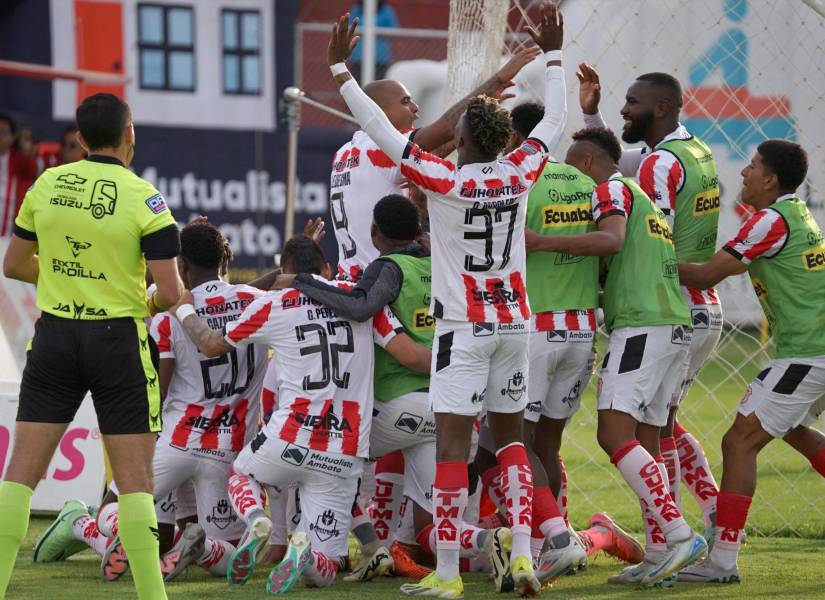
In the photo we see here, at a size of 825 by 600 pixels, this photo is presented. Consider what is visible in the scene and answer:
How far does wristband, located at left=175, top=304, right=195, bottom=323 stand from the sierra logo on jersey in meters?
1.69

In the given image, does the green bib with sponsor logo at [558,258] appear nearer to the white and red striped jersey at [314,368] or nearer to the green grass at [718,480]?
the white and red striped jersey at [314,368]

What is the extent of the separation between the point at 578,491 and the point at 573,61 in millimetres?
5125

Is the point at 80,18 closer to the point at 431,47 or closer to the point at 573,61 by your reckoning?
the point at 431,47

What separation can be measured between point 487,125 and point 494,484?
184 centimetres

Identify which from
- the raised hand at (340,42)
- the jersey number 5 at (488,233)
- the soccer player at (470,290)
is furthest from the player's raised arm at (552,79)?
the raised hand at (340,42)

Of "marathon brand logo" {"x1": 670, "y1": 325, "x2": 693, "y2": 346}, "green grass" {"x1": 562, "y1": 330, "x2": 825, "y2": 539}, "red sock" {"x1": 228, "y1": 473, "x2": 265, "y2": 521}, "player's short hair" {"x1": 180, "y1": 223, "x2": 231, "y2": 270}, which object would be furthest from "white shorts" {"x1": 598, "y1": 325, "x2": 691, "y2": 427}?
"green grass" {"x1": 562, "y1": 330, "x2": 825, "y2": 539}

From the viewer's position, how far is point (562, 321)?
6.12 m

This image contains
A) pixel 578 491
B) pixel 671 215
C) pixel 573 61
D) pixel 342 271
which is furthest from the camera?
pixel 573 61

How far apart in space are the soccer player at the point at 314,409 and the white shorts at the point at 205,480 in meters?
0.32

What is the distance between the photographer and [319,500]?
235 inches

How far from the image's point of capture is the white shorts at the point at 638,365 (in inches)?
237

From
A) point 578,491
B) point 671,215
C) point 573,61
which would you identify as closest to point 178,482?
point 671,215

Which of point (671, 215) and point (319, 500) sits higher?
point (671, 215)

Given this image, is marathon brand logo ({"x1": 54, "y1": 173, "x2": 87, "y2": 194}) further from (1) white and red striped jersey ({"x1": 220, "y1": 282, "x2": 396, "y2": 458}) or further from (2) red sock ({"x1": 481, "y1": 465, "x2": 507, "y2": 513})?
(2) red sock ({"x1": 481, "y1": 465, "x2": 507, "y2": 513})
